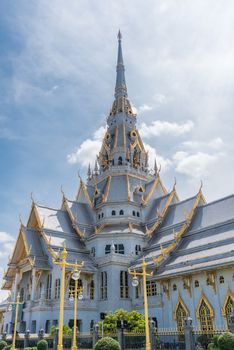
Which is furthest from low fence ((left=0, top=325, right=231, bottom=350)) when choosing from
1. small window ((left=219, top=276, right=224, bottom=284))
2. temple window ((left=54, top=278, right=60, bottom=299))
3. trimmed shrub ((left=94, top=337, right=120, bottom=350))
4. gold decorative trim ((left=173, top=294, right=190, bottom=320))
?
temple window ((left=54, top=278, right=60, bottom=299))

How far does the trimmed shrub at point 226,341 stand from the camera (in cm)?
1461

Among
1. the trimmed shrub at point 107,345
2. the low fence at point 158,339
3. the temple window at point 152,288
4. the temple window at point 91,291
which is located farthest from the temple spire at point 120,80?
the trimmed shrub at point 107,345

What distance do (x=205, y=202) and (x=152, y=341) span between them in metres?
21.6

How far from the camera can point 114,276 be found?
33406mm

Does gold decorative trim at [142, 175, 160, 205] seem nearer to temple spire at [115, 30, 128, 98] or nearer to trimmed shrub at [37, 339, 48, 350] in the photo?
temple spire at [115, 30, 128, 98]

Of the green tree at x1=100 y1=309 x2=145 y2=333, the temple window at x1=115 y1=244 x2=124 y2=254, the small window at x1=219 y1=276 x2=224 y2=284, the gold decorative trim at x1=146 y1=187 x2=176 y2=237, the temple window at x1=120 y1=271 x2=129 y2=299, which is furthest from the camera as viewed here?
the gold decorative trim at x1=146 y1=187 x2=176 y2=237

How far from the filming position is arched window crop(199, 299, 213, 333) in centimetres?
2600

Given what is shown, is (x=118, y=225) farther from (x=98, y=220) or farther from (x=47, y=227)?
(x=47, y=227)

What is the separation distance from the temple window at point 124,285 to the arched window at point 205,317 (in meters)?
8.64

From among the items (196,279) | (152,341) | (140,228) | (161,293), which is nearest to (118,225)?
(140,228)

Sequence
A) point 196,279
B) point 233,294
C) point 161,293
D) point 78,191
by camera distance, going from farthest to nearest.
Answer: point 78,191, point 161,293, point 196,279, point 233,294

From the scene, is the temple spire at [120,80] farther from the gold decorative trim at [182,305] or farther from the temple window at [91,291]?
the gold decorative trim at [182,305]

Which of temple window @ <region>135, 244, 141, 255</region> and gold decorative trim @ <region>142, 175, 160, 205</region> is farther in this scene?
gold decorative trim @ <region>142, 175, 160, 205</region>

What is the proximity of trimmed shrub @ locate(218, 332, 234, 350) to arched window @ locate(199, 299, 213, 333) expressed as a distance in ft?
38.8
